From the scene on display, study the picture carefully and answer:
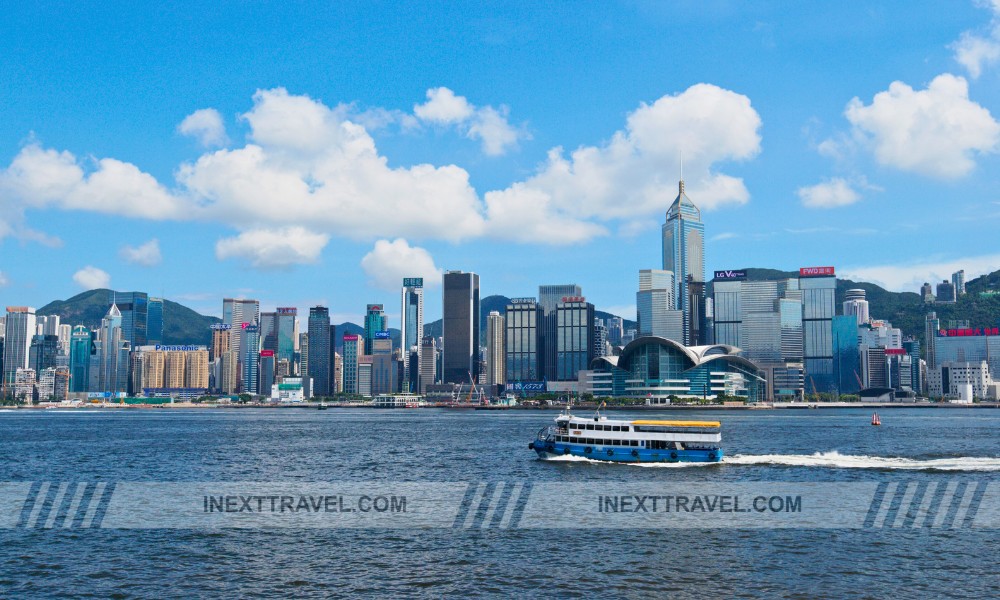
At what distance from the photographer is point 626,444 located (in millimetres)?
83625

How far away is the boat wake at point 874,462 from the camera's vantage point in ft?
251

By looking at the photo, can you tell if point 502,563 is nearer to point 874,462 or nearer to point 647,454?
point 647,454

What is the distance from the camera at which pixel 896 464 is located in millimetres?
79125

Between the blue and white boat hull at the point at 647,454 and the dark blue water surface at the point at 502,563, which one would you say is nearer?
the dark blue water surface at the point at 502,563

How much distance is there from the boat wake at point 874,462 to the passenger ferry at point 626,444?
9.47ft

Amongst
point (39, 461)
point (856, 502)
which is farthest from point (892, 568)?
point (39, 461)

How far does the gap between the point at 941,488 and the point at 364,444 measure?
235 feet
